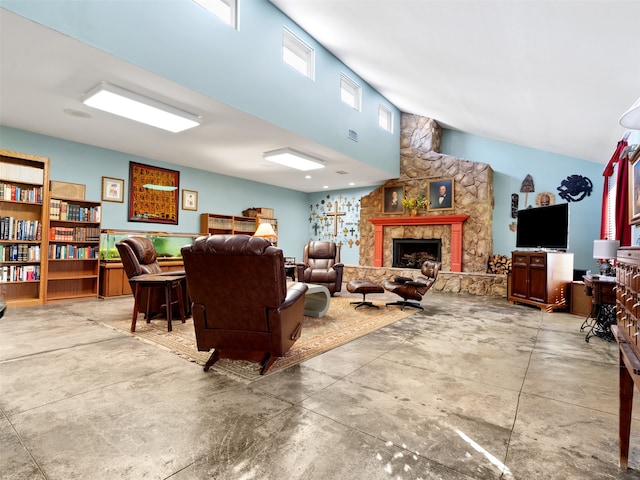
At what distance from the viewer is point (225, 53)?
380cm

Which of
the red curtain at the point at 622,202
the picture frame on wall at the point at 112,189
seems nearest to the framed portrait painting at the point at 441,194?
the red curtain at the point at 622,202

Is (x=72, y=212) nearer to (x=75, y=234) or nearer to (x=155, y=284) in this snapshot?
(x=75, y=234)

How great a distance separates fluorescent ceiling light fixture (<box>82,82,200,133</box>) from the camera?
11.2 ft

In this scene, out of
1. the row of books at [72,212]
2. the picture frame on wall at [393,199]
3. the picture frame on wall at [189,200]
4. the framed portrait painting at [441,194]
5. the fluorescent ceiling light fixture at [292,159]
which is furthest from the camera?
the picture frame on wall at [393,199]

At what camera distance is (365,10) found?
365 cm

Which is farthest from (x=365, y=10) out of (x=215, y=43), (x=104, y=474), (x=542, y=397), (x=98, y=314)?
(x=98, y=314)

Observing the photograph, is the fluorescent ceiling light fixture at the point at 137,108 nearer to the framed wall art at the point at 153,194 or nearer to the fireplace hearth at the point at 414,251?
the framed wall art at the point at 153,194

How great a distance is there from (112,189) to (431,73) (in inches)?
215

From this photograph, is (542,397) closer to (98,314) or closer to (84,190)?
(98,314)

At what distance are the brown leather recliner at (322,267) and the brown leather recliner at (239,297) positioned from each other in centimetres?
321

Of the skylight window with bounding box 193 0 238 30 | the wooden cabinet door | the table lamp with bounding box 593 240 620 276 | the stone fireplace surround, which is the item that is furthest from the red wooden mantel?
the skylight window with bounding box 193 0 238 30

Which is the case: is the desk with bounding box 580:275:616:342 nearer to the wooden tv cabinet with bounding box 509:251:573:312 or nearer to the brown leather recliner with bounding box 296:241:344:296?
the wooden tv cabinet with bounding box 509:251:573:312

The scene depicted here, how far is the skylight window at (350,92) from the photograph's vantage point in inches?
237

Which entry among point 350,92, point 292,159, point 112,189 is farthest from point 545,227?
point 112,189
